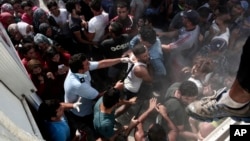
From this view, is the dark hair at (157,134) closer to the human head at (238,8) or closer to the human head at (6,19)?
the human head at (238,8)

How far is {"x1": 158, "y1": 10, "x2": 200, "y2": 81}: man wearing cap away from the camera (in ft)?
17.4

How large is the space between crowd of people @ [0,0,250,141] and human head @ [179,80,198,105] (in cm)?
1

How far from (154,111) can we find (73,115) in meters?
1.08

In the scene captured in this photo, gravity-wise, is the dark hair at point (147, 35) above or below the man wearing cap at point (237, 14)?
above

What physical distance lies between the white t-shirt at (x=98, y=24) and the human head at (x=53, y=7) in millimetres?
645

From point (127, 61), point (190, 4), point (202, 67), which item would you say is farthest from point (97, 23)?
point (202, 67)

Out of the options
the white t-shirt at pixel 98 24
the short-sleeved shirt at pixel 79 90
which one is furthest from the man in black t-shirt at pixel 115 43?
the short-sleeved shirt at pixel 79 90

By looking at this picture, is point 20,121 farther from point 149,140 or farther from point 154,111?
point 154,111

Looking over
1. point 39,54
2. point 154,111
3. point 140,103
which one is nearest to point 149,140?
point 154,111

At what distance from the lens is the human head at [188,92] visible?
434 centimetres

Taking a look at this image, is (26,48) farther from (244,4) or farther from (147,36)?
(244,4)

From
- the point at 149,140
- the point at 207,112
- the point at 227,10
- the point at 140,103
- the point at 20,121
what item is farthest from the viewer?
the point at 227,10

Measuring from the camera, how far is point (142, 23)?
19.0 ft

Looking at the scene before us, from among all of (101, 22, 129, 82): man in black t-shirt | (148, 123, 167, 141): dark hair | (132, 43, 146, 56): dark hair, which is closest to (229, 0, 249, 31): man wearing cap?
(101, 22, 129, 82): man in black t-shirt
